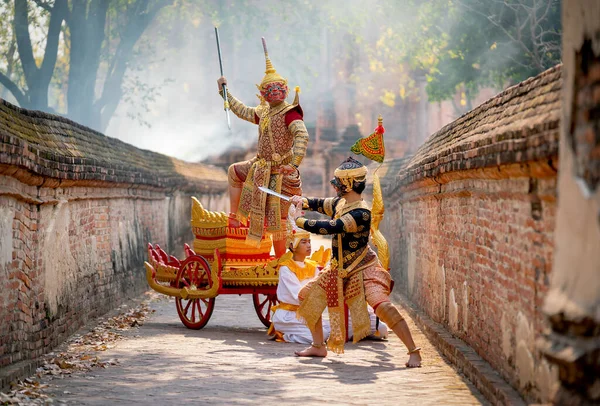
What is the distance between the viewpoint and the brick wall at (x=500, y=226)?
5.56 m

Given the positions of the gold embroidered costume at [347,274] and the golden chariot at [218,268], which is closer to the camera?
the gold embroidered costume at [347,274]

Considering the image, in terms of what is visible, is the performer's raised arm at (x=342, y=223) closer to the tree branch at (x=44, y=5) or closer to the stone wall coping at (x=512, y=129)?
the stone wall coping at (x=512, y=129)

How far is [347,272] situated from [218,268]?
2226 mm

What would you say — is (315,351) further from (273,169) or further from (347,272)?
(273,169)

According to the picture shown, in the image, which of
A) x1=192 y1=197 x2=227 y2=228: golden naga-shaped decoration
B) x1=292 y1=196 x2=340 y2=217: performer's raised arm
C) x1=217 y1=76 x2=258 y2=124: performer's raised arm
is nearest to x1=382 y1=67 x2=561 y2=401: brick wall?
x1=292 y1=196 x2=340 y2=217: performer's raised arm

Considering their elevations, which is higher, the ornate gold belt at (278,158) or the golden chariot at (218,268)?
the ornate gold belt at (278,158)

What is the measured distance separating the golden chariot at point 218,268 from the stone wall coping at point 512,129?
215cm

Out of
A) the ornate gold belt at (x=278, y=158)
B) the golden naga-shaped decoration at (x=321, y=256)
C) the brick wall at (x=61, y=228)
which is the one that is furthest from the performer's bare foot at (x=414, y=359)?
the ornate gold belt at (x=278, y=158)

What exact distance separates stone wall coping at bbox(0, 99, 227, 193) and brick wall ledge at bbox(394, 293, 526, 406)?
3804 mm

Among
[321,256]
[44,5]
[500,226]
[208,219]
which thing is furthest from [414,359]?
[44,5]

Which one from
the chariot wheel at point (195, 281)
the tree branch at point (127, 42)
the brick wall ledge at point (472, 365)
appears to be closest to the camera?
the brick wall ledge at point (472, 365)

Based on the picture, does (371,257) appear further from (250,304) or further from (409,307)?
(250,304)

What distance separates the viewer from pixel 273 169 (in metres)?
10.4

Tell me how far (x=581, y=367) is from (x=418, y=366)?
13.9ft
